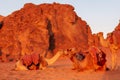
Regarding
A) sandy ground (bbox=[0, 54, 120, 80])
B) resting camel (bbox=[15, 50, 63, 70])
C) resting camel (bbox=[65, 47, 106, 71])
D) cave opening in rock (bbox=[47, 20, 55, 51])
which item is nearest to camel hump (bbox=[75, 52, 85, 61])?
resting camel (bbox=[65, 47, 106, 71])

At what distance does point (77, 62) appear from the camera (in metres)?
11.1

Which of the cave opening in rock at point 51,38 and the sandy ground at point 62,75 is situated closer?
the sandy ground at point 62,75

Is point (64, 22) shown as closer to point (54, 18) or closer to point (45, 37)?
point (54, 18)

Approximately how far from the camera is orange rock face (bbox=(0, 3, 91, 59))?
2803cm

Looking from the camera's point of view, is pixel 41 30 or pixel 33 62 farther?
Answer: pixel 41 30

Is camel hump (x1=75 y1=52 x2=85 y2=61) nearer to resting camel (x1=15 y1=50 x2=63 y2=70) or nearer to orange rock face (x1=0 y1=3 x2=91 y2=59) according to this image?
resting camel (x1=15 y1=50 x2=63 y2=70)

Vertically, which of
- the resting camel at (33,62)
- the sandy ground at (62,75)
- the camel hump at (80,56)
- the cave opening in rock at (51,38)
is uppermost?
the cave opening in rock at (51,38)

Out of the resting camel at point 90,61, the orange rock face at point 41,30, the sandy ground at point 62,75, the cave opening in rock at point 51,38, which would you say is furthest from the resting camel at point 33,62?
the cave opening in rock at point 51,38

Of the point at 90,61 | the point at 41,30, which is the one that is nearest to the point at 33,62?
the point at 90,61

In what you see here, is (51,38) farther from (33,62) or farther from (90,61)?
(90,61)

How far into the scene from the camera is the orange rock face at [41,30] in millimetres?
28031

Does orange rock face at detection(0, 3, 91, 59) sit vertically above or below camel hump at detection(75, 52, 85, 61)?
above

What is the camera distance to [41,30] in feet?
93.7

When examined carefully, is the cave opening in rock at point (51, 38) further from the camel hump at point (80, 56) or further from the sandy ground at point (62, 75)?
the sandy ground at point (62, 75)
